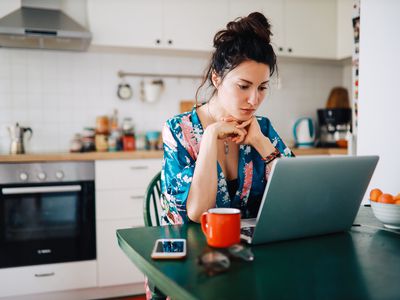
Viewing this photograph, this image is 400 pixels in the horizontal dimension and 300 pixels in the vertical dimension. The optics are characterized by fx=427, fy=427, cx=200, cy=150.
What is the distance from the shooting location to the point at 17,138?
10.0 ft

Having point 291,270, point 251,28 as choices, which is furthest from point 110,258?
point 291,270

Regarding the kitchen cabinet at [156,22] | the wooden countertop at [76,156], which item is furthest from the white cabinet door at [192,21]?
the wooden countertop at [76,156]

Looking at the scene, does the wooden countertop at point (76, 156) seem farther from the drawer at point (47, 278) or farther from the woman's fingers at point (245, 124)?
the woman's fingers at point (245, 124)

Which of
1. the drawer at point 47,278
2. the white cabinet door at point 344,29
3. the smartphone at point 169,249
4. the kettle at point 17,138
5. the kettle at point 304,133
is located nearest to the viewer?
the smartphone at point 169,249

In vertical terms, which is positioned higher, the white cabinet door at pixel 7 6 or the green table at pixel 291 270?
the white cabinet door at pixel 7 6

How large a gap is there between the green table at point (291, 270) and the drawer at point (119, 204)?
188 cm

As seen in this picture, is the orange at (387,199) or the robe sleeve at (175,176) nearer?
the orange at (387,199)

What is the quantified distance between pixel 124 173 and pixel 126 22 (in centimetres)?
113

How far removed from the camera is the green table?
721 millimetres

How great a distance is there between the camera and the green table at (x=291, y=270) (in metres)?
0.72

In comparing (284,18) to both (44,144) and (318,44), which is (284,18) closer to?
(318,44)

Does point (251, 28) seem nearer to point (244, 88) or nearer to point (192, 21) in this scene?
point (244, 88)

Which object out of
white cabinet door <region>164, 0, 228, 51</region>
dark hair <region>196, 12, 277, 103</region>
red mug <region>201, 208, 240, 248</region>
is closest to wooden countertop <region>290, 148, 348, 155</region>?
white cabinet door <region>164, 0, 228, 51</region>

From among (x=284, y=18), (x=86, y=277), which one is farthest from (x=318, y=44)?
(x=86, y=277)
